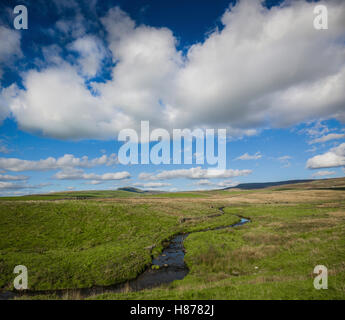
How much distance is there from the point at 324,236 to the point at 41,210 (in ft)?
A: 183

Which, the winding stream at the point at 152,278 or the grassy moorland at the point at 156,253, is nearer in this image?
the grassy moorland at the point at 156,253

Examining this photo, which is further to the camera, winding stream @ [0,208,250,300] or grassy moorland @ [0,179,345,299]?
winding stream @ [0,208,250,300]

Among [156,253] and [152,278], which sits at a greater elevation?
[152,278]

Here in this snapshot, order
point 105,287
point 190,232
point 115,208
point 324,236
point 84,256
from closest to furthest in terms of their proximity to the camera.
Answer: point 105,287, point 84,256, point 324,236, point 190,232, point 115,208

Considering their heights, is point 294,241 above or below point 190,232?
above

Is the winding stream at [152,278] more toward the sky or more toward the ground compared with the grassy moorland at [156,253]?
more toward the ground

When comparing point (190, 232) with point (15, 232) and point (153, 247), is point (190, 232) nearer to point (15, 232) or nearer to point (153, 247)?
point (153, 247)

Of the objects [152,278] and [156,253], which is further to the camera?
[156,253]

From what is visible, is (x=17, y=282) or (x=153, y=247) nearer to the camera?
(x=17, y=282)

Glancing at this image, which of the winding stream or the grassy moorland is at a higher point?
the grassy moorland

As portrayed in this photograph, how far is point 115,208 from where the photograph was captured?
51094 millimetres
